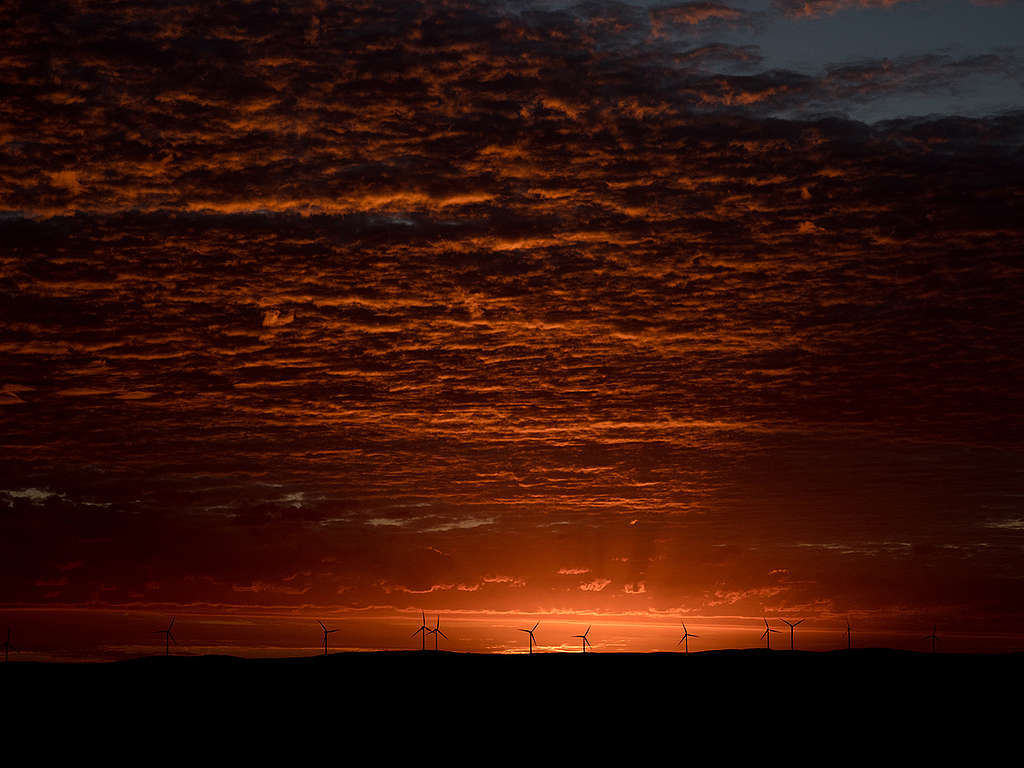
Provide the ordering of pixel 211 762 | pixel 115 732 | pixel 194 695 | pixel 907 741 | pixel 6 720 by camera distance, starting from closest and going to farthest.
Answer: pixel 211 762 → pixel 907 741 → pixel 115 732 → pixel 6 720 → pixel 194 695

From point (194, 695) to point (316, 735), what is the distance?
42.3m

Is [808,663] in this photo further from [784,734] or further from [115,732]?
[115,732]

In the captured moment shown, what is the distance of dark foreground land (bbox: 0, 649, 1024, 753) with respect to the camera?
344 feet

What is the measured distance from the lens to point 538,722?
376 ft

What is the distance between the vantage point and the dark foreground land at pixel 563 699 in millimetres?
105000

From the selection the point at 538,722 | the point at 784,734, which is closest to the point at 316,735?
the point at 538,722

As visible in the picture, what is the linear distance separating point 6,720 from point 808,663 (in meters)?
131

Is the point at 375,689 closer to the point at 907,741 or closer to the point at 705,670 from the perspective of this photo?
the point at 705,670

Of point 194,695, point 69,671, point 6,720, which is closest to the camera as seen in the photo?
point 6,720

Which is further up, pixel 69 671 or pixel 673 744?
pixel 69 671

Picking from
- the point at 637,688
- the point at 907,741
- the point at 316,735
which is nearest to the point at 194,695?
the point at 316,735

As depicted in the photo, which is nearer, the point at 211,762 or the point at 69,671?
the point at 211,762

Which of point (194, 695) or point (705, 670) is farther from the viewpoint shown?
point (705, 670)

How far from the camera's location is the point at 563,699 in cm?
13300
